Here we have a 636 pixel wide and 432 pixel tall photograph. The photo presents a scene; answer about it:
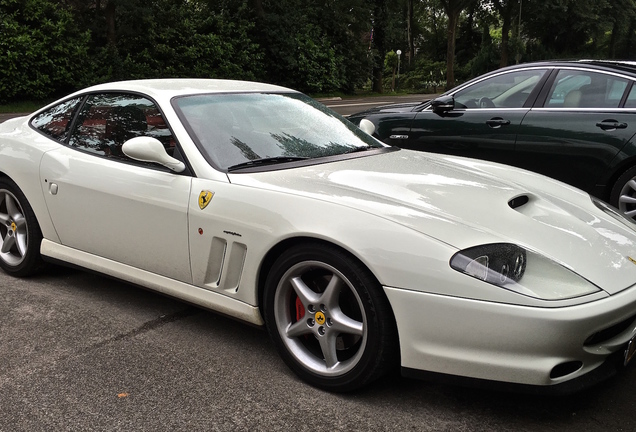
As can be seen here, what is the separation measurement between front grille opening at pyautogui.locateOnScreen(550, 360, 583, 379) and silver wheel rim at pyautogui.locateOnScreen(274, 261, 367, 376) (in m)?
0.72

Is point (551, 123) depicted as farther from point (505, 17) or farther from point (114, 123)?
point (505, 17)

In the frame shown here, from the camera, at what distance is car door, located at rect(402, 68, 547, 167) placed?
214 inches

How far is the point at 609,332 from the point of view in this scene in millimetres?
2375

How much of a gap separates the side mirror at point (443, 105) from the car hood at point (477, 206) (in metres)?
2.45

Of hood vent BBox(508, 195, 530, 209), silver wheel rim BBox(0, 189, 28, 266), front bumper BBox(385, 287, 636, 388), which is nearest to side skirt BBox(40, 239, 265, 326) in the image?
silver wheel rim BBox(0, 189, 28, 266)

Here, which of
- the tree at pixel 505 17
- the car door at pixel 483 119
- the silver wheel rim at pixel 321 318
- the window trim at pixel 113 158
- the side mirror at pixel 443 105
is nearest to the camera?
the silver wheel rim at pixel 321 318

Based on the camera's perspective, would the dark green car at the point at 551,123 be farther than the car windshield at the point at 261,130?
Yes

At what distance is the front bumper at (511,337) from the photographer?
2203 millimetres

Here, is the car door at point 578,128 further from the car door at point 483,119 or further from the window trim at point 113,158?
the window trim at point 113,158

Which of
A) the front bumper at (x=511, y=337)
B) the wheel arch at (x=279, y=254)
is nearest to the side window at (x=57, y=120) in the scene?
the wheel arch at (x=279, y=254)

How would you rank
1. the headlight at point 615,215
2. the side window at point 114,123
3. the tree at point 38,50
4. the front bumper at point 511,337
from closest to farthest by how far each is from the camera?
the front bumper at point 511,337
the headlight at point 615,215
the side window at point 114,123
the tree at point 38,50

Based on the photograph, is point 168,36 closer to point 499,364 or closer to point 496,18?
point 499,364

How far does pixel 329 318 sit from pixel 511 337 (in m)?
0.77

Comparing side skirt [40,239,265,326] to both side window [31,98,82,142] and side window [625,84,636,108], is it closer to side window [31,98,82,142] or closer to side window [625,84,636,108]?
side window [31,98,82,142]
